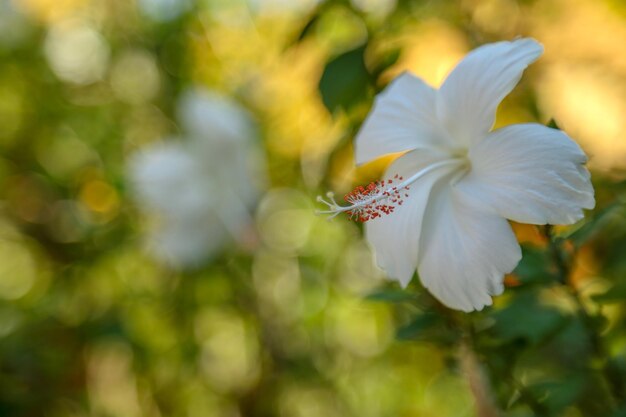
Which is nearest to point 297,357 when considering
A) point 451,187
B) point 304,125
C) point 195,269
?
point 195,269

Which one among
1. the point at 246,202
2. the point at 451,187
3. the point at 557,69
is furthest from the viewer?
the point at 246,202

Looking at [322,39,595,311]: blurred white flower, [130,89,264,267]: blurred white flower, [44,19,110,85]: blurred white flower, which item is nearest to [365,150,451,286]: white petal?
[322,39,595,311]: blurred white flower

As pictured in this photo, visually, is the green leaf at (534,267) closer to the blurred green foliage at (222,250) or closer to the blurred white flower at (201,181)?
the blurred green foliage at (222,250)

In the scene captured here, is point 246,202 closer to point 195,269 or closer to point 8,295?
point 195,269

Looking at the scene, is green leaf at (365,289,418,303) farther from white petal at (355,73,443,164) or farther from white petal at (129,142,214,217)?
white petal at (129,142,214,217)

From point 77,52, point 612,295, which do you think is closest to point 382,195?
point 612,295

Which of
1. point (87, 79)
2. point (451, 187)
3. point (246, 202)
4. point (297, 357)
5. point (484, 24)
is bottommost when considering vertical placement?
point (297, 357)

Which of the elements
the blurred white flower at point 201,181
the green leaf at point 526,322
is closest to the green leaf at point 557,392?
the green leaf at point 526,322

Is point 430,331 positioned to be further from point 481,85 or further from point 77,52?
point 77,52
